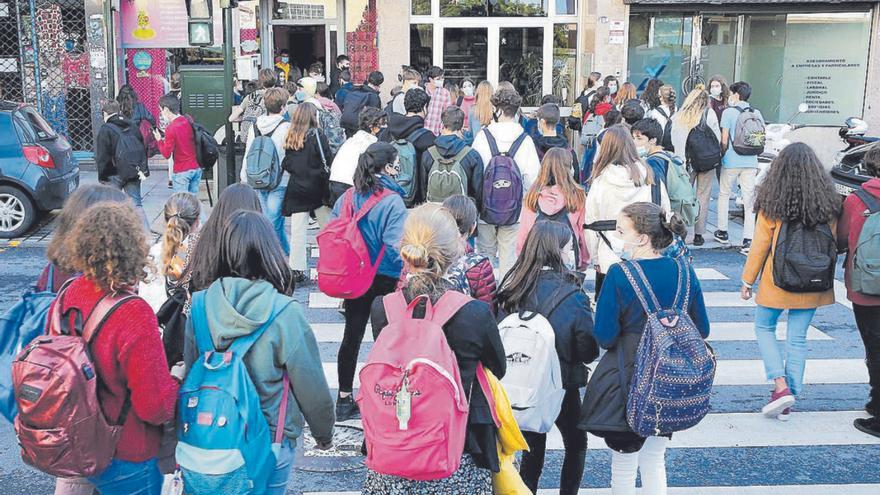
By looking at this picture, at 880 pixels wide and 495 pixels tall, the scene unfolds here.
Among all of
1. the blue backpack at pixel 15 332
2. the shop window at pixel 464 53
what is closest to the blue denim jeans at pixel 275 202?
the blue backpack at pixel 15 332

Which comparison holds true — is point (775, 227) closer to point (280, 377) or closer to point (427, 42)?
point (280, 377)

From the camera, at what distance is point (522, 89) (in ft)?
66.5

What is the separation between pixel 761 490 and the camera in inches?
220

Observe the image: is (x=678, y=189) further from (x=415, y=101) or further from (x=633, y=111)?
(x=415, y=101)

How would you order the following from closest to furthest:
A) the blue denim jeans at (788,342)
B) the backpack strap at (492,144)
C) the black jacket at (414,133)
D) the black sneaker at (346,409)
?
1. the black sneaker at (346,409)
2. the blue denim jeans at (788,342)
3. the backpack strap at (492,144)
4. the black jacket at (414,133)

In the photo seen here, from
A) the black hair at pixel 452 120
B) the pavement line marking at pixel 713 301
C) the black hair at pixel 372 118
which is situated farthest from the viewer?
the pavement line marking at pixel 713 301

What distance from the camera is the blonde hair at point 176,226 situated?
5.19 m

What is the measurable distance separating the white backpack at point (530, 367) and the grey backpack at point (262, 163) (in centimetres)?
542

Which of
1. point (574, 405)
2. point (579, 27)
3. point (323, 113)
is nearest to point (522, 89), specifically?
point (579, 27)

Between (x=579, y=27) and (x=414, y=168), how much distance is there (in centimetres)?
1197

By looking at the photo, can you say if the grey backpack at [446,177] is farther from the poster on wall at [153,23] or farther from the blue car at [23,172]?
the poster on wall at [153,23]

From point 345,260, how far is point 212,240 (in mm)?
1845

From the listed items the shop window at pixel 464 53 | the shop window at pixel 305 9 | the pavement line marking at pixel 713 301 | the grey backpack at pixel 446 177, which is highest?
the shop window at pixel 305 9

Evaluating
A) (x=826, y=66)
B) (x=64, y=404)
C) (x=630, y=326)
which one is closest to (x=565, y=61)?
(x=826, y=66)
